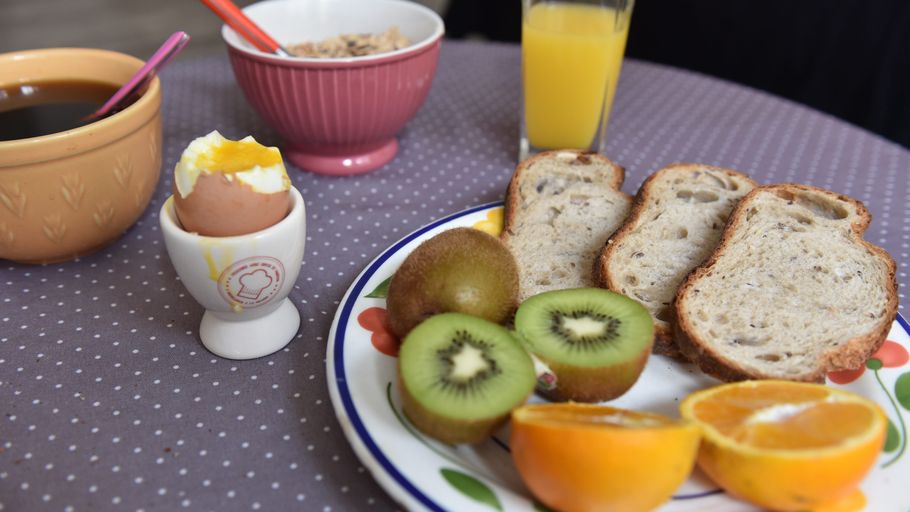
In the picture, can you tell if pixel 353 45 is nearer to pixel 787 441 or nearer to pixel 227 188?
pixel 227 188

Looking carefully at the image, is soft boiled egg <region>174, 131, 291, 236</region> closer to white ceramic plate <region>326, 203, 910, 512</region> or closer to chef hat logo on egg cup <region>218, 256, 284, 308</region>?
chef hat logo on egg cup <region>218, 256, 284, 308</region>

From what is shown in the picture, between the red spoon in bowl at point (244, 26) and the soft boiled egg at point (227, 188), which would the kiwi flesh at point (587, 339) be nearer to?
the soft boiled egg at point (227, 188)

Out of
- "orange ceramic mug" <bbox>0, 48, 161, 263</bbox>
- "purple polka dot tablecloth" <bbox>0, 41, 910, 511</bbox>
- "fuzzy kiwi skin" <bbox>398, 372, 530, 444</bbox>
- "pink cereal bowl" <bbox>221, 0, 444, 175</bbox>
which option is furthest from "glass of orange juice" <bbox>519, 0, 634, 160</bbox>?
"fuzzy kiwi skin" <bbox>398, 372, 530, 444</bbox>

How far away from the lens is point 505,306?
871 millimetres

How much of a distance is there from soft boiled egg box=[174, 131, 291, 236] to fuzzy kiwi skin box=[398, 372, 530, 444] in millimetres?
266

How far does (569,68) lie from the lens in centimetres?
138

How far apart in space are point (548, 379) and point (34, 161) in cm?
74

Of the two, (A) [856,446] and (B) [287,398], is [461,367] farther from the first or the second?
(A) [856,446]

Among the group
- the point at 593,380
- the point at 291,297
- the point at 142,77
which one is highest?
the point at 142,77

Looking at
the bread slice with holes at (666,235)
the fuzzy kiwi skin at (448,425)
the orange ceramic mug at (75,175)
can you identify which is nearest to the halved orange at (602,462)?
the fuzzy kiwi skin at (448,425)

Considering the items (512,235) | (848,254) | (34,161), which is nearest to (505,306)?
(512,235)

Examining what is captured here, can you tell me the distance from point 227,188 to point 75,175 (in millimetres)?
353

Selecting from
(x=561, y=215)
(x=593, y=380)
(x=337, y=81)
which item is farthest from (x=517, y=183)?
(x=593, y=380)

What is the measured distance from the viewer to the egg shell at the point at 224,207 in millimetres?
771
